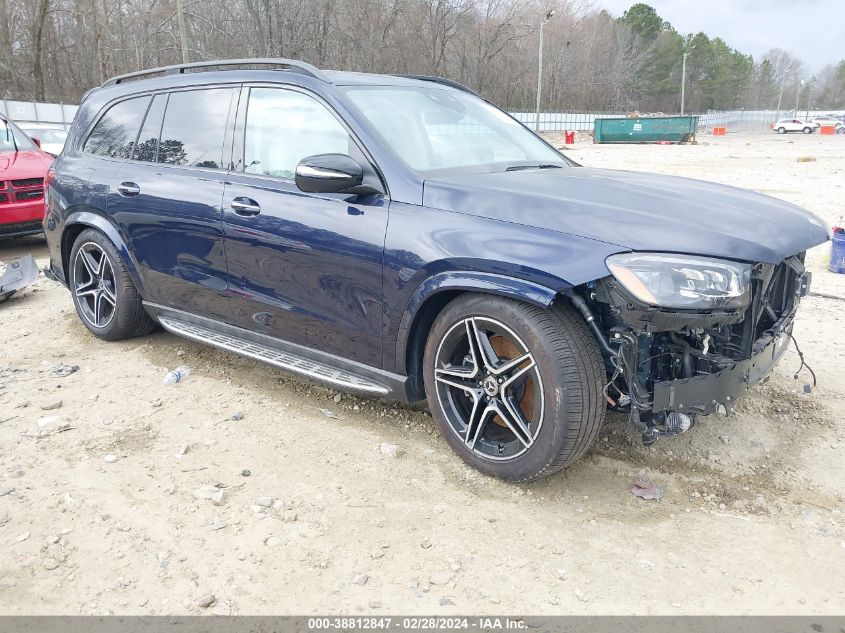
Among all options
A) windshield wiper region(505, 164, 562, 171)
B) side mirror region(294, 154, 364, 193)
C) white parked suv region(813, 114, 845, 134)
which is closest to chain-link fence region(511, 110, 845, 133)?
white parked suv region(813, 114, 845, 134)

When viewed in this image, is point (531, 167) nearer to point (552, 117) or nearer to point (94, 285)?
point (94, 285)

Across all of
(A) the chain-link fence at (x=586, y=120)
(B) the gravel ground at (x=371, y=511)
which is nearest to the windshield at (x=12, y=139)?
(B) the gravel ground at (x=371, y=511)

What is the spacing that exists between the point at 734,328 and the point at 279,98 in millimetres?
2608

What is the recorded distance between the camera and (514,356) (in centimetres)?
312

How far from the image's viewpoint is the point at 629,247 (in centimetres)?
265

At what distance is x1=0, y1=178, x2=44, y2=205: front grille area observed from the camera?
8.12m

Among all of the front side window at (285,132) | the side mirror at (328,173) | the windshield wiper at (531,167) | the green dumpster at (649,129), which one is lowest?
the side mirror at (328,173)

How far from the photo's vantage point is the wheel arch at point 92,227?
4699 mm

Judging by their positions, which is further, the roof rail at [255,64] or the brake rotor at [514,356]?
the roof rail at [255,64]

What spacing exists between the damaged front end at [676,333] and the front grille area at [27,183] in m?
7.78

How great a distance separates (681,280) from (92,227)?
413 centimetres

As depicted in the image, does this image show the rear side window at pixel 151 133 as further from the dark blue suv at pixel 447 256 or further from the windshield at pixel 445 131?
the windshield at pixel 445 131

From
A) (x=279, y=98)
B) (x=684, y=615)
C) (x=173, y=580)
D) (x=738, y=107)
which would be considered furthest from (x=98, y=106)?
(x=738, y=107)

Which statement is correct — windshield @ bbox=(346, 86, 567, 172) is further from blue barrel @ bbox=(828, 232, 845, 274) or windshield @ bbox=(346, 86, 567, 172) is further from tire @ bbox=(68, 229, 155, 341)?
blue barrel @ bbox=(828, 232, 845, 274)
